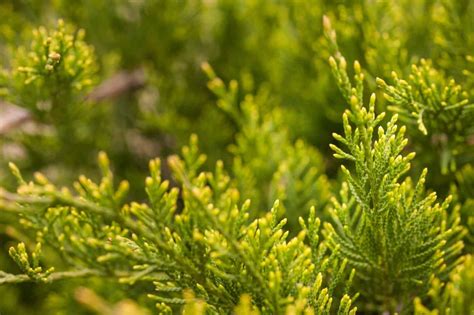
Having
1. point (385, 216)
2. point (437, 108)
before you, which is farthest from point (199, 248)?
point (437, 108)

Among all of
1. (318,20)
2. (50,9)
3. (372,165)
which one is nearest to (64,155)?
(50,9)

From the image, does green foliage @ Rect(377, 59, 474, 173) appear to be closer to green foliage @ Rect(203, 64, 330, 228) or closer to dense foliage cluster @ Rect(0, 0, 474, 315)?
dense foliage cluster @ Rect(0, 0, 474, 315)

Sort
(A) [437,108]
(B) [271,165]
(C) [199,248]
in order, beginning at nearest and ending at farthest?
(C) [199,248]
(A) [437,108]
(B) [271,165]

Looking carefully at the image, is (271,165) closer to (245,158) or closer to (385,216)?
(245,158)

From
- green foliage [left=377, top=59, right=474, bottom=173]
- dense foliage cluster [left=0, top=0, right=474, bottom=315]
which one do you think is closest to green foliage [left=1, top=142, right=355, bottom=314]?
dense foliage cluster [left=0, top=0, right=474, bottom=315]

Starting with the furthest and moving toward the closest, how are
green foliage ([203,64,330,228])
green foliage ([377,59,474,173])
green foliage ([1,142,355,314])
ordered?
green foliage ([203,64,330,228]) → green foliage ([377,59,474,173]) → green foliage ([1,142,355,314])

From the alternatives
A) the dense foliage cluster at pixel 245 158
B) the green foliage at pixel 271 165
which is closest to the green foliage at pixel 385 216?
the dense foliage cluster at pixel 245 158

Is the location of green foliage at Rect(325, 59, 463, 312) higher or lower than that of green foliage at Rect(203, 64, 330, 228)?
lower

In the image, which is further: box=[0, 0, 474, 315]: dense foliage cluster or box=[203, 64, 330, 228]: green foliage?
box=[203, 64, 330, 228]: green foliage
